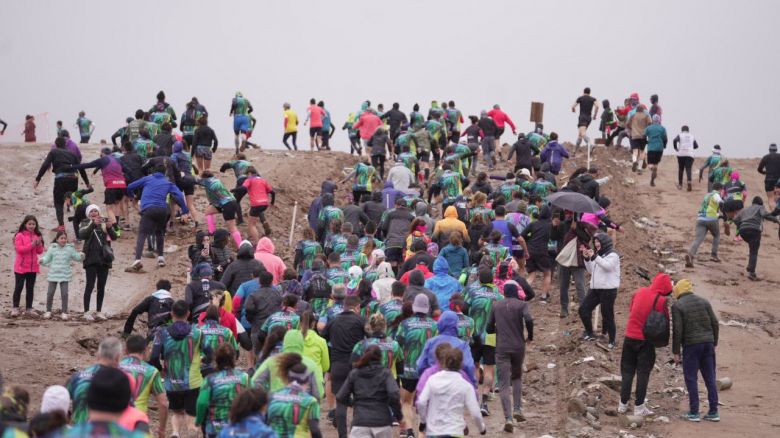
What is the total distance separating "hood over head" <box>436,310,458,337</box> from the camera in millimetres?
12586

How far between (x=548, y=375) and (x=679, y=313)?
2.79 meters

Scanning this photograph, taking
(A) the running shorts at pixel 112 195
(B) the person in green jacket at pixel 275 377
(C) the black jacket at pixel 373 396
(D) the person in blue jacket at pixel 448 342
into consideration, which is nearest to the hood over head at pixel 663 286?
(D) the person in blue jacket at pixel 448 342

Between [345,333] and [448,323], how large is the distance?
4.02 feet

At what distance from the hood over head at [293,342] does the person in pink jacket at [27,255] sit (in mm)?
6904

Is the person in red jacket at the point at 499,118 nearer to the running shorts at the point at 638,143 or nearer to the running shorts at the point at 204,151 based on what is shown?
the running shorts at the point at 638,143

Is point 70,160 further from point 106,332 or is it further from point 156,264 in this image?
point 106,332

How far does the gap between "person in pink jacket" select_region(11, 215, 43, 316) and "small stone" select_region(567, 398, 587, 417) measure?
845cm

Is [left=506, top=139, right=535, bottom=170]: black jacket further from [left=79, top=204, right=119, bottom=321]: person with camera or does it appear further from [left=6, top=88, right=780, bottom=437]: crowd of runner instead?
[left=79, top=204, right=119, bottom=321]: person with camera

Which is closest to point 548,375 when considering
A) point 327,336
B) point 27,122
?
point 327,336

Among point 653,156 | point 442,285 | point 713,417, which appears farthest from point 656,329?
point 653,156

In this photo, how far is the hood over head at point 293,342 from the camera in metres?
11.7

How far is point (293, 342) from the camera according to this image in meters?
11.8

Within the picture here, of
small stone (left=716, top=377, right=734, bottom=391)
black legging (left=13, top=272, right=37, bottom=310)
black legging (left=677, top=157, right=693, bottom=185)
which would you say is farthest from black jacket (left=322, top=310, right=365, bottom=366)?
black legging (left=677, top=157, right=693, bottom=185)

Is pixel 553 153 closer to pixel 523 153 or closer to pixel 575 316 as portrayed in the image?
pixel 523 153
